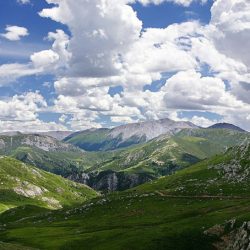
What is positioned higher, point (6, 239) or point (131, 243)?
point (131, 243)

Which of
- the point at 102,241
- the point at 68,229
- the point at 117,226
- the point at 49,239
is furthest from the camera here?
the point at 68,229

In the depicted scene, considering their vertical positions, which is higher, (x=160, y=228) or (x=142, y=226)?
(x=160, y=228)

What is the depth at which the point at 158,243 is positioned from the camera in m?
105

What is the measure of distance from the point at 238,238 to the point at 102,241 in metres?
37.6

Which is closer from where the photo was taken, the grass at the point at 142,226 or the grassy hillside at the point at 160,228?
the grassy hillside at the point at 160,228

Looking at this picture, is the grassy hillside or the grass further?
the grass

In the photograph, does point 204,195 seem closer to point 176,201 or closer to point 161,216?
point 176,201

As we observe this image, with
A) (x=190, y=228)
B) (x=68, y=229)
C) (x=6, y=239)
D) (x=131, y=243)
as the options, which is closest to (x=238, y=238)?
(x=190, y=228)

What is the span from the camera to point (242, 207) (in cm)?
13050

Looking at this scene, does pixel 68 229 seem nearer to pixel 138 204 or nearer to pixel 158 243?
pixel 138 204

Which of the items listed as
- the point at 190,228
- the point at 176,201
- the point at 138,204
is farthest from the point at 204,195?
the point at 190,228

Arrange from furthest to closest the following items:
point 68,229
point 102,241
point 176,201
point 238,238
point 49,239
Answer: point 176,201 < point 68,229 < point 49,239 < point 102,241 < point 238,238

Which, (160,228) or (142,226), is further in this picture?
(142,226)

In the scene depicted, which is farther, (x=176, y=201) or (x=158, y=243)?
(x=176, y=201)
